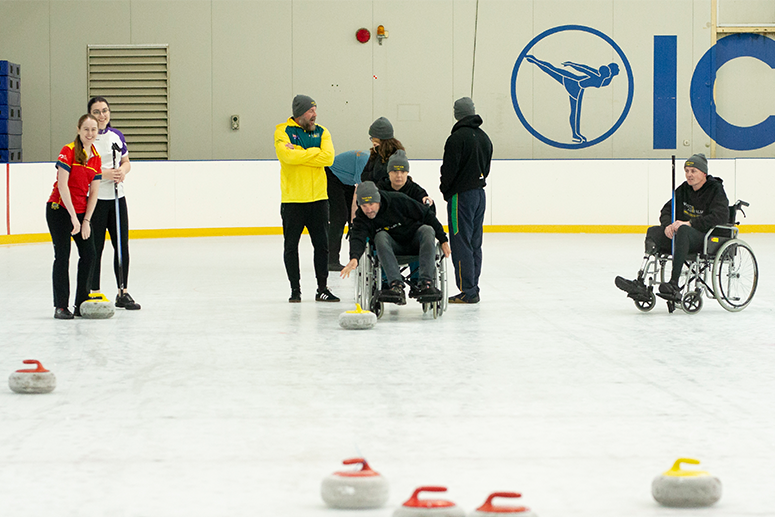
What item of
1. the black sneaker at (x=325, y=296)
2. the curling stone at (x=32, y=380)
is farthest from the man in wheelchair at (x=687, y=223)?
the curling stone at (x=32, y=380)

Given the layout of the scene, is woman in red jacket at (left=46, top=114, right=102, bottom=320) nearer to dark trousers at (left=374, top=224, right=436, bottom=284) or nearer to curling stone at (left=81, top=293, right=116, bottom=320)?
curling stone at (left=81, top=293, right=116, bottom=320)

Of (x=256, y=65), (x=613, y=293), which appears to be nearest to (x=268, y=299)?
(x=613, y=293)

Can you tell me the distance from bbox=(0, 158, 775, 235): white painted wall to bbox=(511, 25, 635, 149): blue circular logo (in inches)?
55.4

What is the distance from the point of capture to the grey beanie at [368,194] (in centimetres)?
605

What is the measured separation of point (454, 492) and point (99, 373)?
2.19m

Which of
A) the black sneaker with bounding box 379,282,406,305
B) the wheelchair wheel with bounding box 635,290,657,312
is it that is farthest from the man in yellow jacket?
the wheelchair wheel with bounding box 635,290,657,312

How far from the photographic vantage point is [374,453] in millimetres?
3186

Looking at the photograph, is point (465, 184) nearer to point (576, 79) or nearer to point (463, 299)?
point (463, 299)

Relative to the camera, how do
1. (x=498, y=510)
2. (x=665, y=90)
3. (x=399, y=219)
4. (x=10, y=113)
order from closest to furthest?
(x=498, y=510) → (x=399, y=219) → (x=10, y=113) → (x=665, y=90)

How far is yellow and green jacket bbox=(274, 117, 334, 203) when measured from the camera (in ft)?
22.4

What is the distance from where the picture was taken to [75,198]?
6.05 meters

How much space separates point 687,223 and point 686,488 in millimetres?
3882

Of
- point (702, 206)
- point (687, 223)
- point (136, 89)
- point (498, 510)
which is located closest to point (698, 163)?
point (702, 206)

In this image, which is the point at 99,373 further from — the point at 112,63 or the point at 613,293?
the point at 112,63
